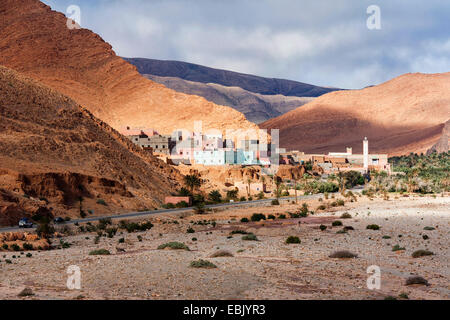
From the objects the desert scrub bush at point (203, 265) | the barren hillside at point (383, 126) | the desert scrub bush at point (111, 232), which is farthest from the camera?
the barren hillside at point (383, 126)

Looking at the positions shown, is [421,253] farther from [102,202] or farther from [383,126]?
Result: [383,126]

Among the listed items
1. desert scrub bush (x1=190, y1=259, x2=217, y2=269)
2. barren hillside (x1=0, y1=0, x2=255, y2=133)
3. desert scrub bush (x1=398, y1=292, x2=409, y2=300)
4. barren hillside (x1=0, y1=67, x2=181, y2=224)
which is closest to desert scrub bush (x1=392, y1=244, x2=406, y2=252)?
desert scrub bush (x1=190, y1=259, x2=217, y2=269)

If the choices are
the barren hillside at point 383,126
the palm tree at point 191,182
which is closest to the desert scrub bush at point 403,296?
the palm tree at point 191,182

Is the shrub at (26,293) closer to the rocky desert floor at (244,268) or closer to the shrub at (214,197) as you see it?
the rocky desert floor at (244,268)

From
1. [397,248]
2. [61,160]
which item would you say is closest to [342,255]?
[397,248]

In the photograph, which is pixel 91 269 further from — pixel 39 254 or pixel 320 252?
pixel 320 252
